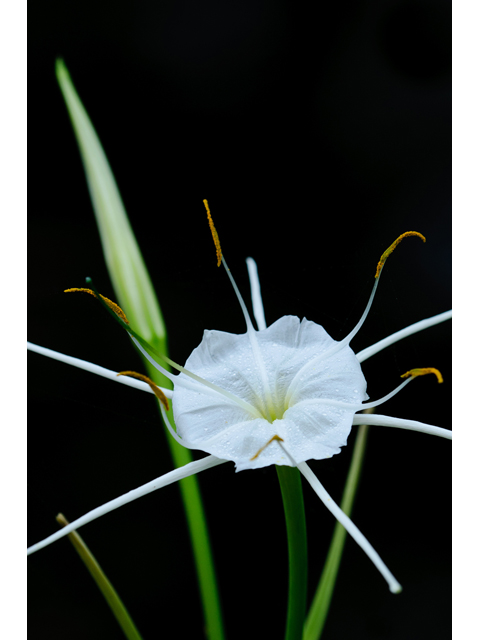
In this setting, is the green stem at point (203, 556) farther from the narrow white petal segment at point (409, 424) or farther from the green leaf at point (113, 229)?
the narrow white petal segment at point (409, 424)

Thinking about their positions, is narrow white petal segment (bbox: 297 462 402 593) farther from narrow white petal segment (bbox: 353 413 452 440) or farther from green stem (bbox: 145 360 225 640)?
green stem (bbox: 145 360 225 640)

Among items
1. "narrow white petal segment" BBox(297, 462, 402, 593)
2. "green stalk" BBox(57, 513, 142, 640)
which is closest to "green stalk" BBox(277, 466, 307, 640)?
"narrow white petal segment" BBox(297, 462, 402, 593)

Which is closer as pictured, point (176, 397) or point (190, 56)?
point (176, 397)

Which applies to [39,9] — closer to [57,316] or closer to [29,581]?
[57,316]

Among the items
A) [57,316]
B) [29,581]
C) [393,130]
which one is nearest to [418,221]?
[393,130]

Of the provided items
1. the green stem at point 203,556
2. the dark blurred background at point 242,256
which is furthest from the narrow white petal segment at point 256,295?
the green stem at point 203,556

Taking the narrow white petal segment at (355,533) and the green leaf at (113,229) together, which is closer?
the narrow white petal segment at (355,533)
